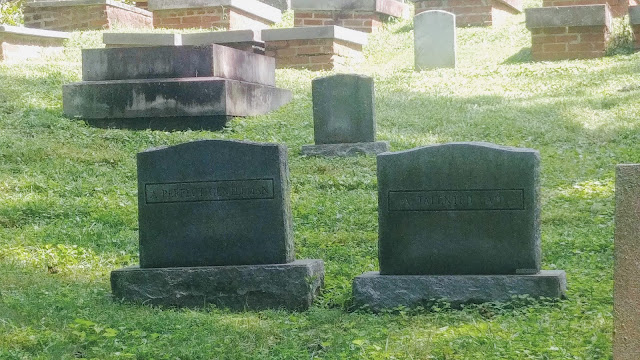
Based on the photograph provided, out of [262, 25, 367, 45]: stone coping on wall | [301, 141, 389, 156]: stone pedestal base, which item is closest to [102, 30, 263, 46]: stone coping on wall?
[262, 25, 367, 45]: stone coping on wall

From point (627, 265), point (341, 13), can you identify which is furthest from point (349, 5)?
point (627, 265)

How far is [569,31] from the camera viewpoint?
16.3 m

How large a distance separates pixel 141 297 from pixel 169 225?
1.60 ft

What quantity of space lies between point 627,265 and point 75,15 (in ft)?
56.4

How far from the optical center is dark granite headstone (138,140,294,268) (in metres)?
6.18

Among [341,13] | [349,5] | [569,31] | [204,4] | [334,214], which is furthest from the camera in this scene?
[341,13]

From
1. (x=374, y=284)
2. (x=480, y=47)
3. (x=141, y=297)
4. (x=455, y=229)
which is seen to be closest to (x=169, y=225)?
(x=141, y=297)

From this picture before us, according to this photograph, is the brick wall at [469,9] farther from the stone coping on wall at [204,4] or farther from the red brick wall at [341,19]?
the stone coping on wall at [204,4]

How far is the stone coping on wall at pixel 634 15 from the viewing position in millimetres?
16062

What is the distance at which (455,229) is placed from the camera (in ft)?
19.5

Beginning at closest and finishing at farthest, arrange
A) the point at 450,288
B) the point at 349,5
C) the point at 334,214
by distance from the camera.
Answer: the point at 450,288
the point at 334,214
the point at 349,5

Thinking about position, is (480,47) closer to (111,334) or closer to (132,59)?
(132,59)

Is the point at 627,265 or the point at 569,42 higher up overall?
the point at 569,42

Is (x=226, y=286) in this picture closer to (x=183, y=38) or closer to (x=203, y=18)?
(x=183, y=38)
